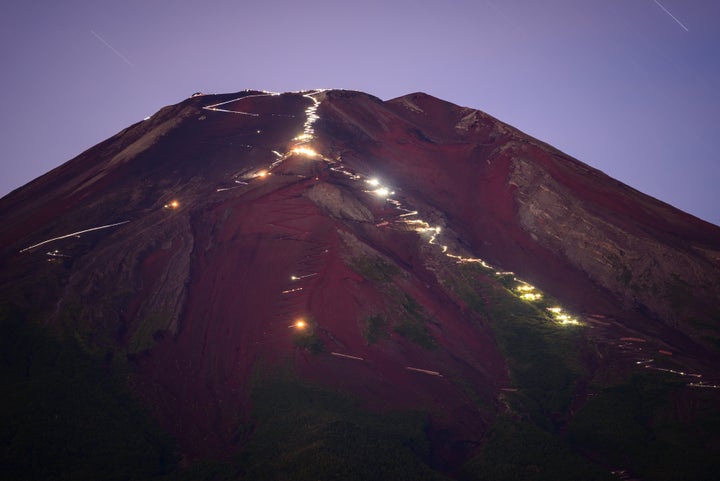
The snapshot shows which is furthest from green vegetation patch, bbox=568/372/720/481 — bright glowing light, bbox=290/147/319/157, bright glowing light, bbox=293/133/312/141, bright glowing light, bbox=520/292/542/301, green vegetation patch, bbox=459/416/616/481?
bright glowing light, bbox=293/133/312/141

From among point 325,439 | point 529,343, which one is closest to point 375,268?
point 529,343

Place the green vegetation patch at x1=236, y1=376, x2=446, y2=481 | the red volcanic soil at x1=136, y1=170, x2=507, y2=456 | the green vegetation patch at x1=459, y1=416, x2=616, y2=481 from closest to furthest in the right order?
1. the green vegetation patch at x1=236, y1=376, x2=446, y2=481
2. the green vegetation patch at x1=459, y1=416, x2=616, y2=481
3. the red volcanic soil at x1=136, y1=170, x2=507, y2=456

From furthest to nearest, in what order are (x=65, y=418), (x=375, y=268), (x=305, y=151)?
(x=305, y=151), (x=375, y=268), (x=65, y=418)

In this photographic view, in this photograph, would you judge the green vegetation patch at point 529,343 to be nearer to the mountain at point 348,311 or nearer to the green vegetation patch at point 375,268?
the mountain at point 348,311

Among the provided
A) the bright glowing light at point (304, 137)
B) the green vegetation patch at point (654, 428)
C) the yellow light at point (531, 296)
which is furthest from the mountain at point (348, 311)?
the bright glowing light at point (304, 137)

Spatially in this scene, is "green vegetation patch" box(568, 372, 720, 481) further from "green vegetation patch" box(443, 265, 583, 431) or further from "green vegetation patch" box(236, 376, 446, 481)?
"green vegetation patch" box(236, 376, 446, 481)

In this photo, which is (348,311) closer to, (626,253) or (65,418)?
(65,418)

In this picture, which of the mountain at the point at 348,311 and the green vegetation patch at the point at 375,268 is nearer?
the mountain at the point at 348,311
